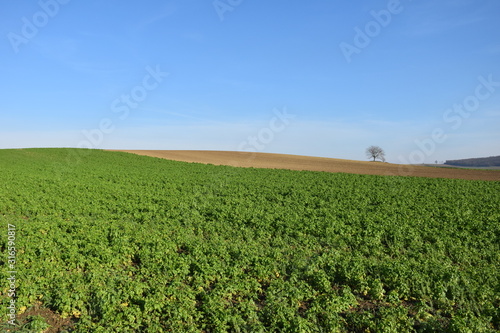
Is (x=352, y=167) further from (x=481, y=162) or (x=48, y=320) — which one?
(x=481, y=162)

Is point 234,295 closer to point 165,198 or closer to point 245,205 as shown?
point 245,205

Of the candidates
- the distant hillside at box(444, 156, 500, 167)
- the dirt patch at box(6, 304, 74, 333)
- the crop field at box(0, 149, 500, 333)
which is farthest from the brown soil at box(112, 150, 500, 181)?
the distant hillside at box(444, 156, 500, 167)

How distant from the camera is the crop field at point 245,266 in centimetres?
834

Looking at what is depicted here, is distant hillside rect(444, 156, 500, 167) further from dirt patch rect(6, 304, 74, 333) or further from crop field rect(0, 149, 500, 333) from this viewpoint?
dirt patch rect(6, 304, 74, 333)

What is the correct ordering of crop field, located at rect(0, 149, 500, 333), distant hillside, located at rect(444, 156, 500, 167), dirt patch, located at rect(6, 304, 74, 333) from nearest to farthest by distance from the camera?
dirt patch, located at rect(6, 304, 74, 333) → crop field, located at rect(0, 149, 500, 333) → distant hillside, located at rect(444, 156, 500, 167)

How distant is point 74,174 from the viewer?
116 feet

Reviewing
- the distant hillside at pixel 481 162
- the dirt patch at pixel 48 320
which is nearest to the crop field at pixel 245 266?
the dirt patch at pixel 48 320

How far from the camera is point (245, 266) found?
1147 cm

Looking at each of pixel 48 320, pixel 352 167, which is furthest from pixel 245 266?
pixel 352 167

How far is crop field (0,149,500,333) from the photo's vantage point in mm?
8336

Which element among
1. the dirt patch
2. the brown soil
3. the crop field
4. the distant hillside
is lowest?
the dirt patch

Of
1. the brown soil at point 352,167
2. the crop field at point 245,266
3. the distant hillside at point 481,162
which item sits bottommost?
the crop field at point 245,266

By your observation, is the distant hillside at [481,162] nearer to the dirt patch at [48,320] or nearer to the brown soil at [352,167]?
the brown soil at [352,167]

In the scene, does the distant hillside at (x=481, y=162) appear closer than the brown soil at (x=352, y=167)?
No
